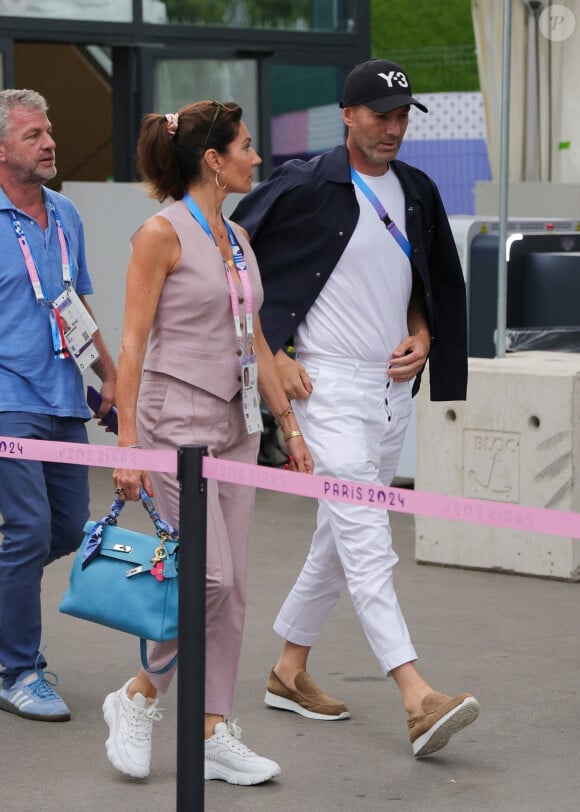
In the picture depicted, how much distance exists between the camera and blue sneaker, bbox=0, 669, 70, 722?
5137 mm

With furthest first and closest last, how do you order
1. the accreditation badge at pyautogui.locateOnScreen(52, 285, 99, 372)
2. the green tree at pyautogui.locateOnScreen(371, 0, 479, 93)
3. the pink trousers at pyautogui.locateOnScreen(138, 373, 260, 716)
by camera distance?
the green tree at pyautogui.locateOnScreen(371, 0, 479, 93) < the accreditation badge at pyautogui.locateOnScreen(52, 285, 99, 372) < the pink trousers at pyautogui.locateOnScreen(138, 373, 260, 716)

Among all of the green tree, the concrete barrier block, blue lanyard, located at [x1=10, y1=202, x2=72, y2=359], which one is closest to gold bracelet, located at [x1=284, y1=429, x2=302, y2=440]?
blue lanyard, located at [x1=10, y1=202, x2=72, y2=359]

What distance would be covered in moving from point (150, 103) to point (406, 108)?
6.45 m

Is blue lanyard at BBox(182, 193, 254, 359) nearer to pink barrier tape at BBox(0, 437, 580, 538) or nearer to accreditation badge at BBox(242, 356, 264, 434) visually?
accreditation badge at BBox(242, 356, 264, 434)

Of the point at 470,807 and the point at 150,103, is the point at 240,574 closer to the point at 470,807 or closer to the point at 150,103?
the point at 470,807

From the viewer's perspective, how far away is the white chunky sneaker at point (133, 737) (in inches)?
177

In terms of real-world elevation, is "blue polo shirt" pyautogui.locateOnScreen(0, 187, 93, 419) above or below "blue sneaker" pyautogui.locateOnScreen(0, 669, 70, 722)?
above

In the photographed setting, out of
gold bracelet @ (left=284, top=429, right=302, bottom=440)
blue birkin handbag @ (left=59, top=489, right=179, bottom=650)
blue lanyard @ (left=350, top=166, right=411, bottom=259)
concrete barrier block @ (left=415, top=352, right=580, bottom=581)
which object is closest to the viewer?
blue birkin handbag @ (left=59, top=489, right=179, bottom=650)

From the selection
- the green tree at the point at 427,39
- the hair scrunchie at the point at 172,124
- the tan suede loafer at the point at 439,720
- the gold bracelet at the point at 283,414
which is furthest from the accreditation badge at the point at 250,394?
the green tree at the point at 427,39

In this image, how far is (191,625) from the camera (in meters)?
3.72

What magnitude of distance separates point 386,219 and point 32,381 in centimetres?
117

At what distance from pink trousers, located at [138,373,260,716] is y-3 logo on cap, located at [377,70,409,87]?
3.53 feet

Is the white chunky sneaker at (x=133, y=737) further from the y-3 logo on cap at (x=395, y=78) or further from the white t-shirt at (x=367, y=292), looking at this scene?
the y-3 logo on cap at (x=395, y=78)

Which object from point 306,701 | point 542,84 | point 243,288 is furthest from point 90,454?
point 542,84
